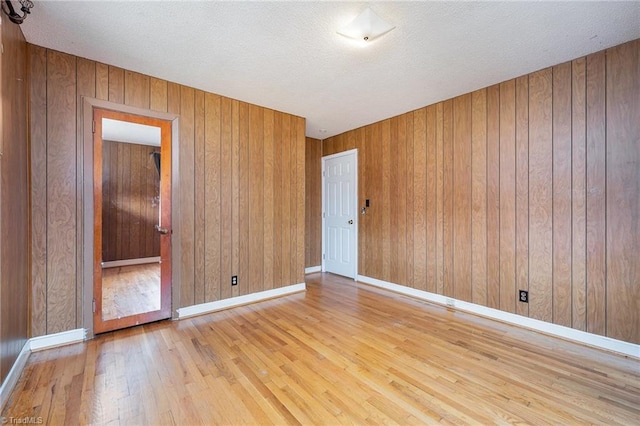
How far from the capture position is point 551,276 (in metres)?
2.67

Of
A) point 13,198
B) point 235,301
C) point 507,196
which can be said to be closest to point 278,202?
point 235,301

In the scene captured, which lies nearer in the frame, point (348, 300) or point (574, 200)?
point (574, 200)

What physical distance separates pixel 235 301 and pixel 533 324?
3.27m

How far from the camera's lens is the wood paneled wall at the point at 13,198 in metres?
1.76

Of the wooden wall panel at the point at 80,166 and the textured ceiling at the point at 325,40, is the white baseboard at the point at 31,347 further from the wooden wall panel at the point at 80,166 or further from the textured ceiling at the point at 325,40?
the textured ceiling at the point at 325,40

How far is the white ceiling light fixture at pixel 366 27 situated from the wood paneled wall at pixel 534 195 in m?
1.78

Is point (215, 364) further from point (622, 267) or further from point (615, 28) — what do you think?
point (615, 28)

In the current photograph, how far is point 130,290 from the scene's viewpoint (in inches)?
111

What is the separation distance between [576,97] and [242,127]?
3.50 m

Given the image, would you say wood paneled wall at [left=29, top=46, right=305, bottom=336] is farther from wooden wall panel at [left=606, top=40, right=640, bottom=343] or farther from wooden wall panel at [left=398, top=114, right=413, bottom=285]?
wooden wall panel at [left=606, top=40, right=640, bottom=343]

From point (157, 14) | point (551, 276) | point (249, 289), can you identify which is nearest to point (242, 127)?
point (157, 14)

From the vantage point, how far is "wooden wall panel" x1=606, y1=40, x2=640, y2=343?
2260 millimetres

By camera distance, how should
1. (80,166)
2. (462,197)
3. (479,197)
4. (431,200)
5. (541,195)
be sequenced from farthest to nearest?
(431,200) < (462,197) < (479,197) < (541,195) < (80,166)

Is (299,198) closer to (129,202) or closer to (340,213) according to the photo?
(340,213)
